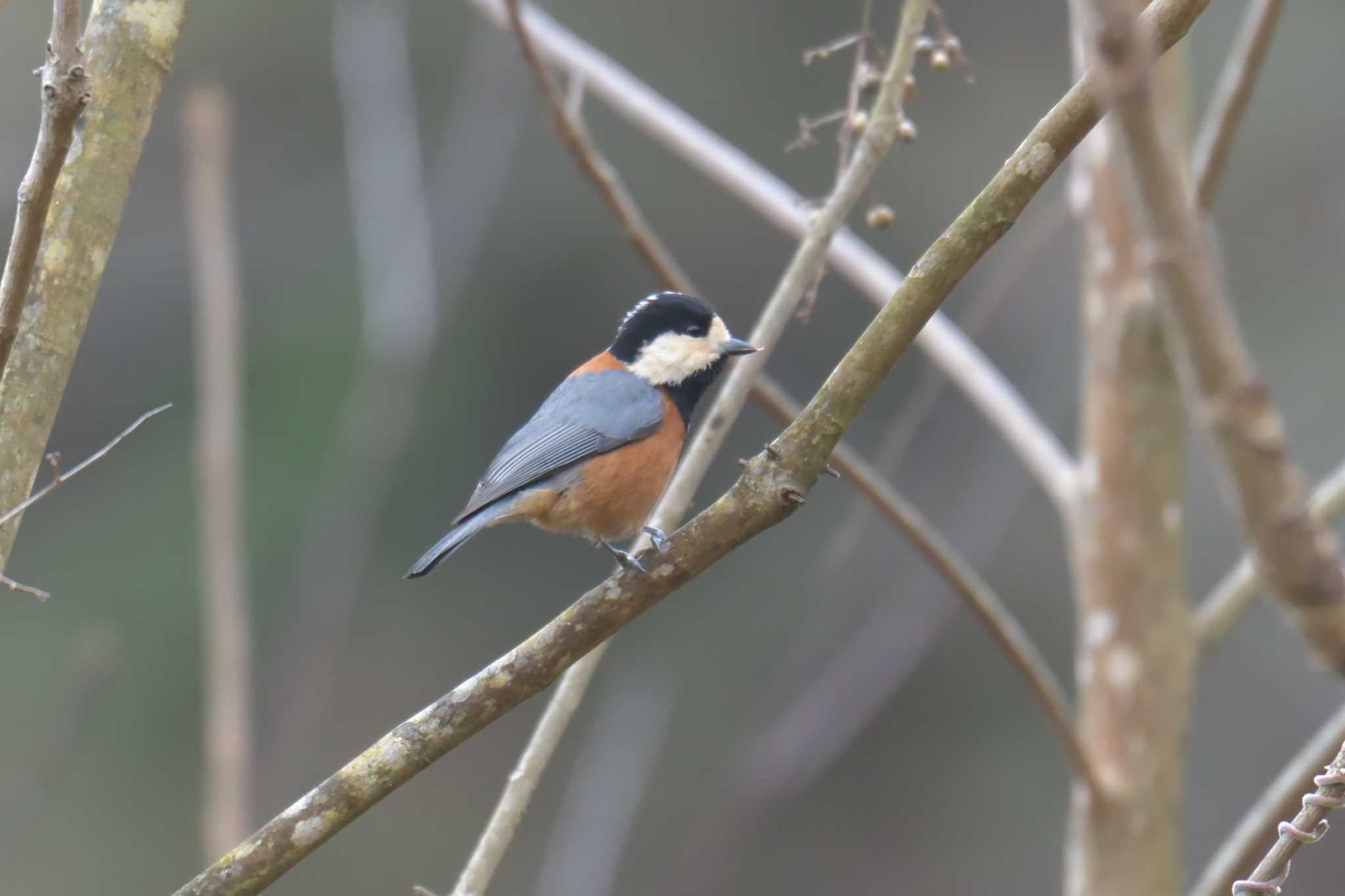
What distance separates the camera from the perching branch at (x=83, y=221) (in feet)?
6.49

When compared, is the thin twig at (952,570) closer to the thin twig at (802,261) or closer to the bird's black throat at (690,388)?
the thin twig at (802,261)

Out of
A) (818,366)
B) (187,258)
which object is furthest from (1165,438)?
(187,258)

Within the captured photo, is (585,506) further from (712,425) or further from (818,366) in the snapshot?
(818,366)

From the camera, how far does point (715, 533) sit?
2.03 m

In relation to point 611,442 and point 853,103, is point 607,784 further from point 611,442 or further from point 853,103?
point 853,103

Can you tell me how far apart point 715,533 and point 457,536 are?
1.33 metres

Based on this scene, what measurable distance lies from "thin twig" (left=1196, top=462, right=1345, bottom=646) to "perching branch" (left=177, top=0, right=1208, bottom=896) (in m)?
1.72

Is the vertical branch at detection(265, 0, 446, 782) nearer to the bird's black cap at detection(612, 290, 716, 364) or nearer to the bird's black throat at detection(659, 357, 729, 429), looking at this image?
the bird's black cap at detection(612, 290, 716, 364)

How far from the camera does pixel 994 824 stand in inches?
368

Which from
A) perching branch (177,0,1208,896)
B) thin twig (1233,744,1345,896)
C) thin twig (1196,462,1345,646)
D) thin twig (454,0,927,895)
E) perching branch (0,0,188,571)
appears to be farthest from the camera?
thin twig (1196,462,1345,646)

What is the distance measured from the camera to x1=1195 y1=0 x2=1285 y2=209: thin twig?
301cm

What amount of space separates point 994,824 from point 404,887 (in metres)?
4.00

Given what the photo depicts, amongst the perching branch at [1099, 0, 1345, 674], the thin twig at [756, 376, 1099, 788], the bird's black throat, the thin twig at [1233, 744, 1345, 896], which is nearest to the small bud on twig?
the thin twig at [756, 376, 1099, 788]

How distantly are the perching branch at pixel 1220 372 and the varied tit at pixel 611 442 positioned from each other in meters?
2.59
